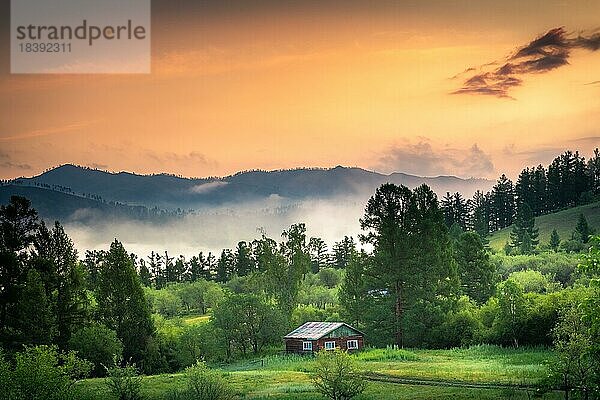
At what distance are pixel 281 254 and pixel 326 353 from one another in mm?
40770

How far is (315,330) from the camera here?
6053cm

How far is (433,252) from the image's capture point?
196 ft

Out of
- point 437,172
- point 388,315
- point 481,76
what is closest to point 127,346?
point 388,315

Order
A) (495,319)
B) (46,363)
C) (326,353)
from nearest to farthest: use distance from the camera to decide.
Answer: (46,363) < (326,353) < (495,319)

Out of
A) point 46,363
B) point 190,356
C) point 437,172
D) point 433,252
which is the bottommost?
point 190,356

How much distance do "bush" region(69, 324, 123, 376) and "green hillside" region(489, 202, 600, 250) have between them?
78934 millimetres

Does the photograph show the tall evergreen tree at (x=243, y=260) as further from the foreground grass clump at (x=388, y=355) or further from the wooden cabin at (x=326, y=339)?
the foreground grass clump at (x=388, y=355)

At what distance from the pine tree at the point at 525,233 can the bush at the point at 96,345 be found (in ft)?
239

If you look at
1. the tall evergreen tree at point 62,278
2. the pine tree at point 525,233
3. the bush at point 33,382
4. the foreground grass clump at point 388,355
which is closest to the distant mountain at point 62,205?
the tall evergreen tree at point 62,278

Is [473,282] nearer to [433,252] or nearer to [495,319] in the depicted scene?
[433,252]

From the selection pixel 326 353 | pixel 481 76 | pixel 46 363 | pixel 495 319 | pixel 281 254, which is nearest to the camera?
pixel 46 363

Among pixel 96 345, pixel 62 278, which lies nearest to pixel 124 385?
pixel 96 345

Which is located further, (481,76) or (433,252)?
(481,76)

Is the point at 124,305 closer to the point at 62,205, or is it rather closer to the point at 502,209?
the point at 502,209
